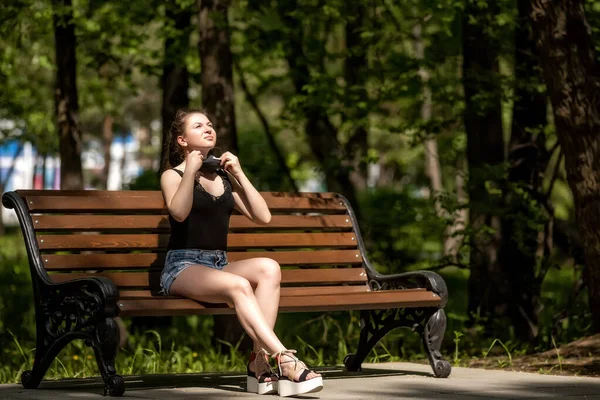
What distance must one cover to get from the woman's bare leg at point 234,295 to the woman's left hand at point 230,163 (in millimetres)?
569

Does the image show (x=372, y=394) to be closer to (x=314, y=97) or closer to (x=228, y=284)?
(x=228, y=284)

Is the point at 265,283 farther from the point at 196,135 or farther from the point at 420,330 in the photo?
the point at 420,330

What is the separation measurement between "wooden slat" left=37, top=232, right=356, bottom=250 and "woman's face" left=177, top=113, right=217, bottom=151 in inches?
28.8

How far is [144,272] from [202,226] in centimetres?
63

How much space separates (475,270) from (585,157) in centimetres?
300

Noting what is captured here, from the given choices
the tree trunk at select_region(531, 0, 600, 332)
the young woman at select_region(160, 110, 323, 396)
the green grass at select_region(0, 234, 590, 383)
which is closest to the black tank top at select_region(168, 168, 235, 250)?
the young woman at select_region(160, 110, 323, 396)

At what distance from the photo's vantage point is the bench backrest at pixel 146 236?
21.7ft

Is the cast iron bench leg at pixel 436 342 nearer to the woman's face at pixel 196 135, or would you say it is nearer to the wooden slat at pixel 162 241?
the wooden slat at pixel 162 241

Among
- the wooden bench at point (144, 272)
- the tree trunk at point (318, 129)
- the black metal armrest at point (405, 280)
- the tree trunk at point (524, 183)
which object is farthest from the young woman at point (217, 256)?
the tree trunk at point (318, 129)

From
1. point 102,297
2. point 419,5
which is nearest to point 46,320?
point 102,297

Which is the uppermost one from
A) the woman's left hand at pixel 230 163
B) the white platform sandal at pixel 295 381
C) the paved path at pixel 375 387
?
the woman's left hand at pixel 230 163

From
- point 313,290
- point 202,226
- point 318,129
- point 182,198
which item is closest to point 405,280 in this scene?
point 313,290

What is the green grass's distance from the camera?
8688 mm

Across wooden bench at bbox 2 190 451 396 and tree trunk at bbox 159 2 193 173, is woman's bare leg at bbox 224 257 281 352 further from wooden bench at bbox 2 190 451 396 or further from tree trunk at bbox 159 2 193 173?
tree trunk at bbox 159 2 193 173
